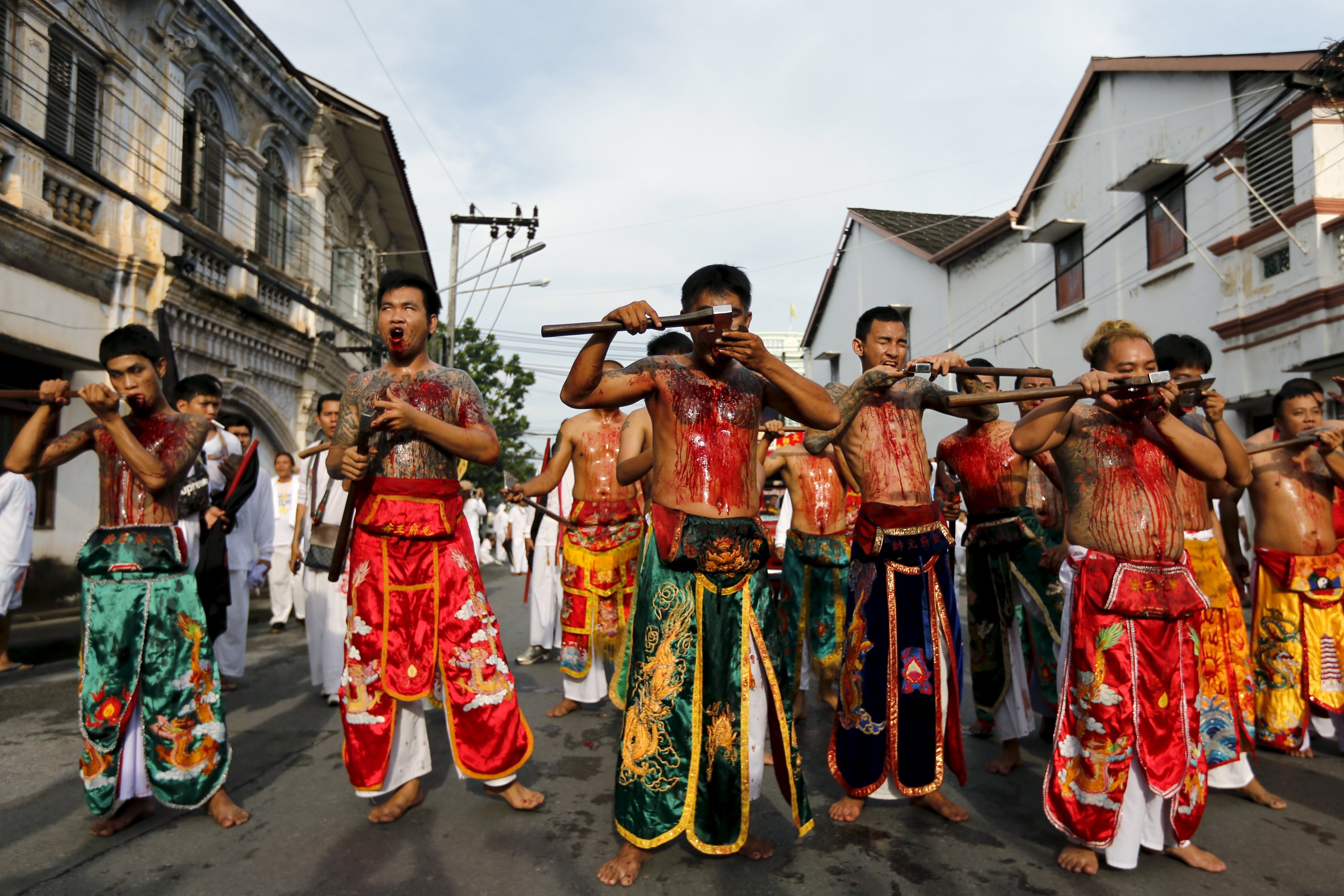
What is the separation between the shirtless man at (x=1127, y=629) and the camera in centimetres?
297

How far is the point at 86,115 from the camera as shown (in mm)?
10500

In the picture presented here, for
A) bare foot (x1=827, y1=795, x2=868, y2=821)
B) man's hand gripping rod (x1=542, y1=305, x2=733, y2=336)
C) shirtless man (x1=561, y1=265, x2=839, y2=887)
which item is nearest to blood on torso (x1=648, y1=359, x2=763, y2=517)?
shirtless man (x1=561, y1=265, x2=839, y2=887)

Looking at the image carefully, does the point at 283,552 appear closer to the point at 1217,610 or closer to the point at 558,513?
the point at 558,513

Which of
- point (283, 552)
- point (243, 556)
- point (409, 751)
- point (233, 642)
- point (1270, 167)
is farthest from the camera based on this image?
point (1270, 167)

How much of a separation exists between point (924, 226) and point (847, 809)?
21.8 meters

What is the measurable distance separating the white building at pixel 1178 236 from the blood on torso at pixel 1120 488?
8.42 meters

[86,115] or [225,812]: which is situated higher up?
[86,115]

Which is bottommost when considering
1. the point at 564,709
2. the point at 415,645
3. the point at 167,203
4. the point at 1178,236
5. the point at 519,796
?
the point at 564,709

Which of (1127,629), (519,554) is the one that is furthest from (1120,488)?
(519,554)

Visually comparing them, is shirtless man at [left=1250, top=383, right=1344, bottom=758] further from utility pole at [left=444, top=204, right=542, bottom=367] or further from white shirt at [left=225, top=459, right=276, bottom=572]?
utility pole at [left=444, top=204, right=542, bottom=367]

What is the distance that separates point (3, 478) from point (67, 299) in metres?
4.44

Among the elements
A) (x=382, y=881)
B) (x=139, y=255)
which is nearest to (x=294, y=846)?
(x=382, y=881)

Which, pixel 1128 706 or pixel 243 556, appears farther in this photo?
pixel 243 556

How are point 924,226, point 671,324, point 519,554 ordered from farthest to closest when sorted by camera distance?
1. point 924,226
2. point 519,554
3. point 671,324
